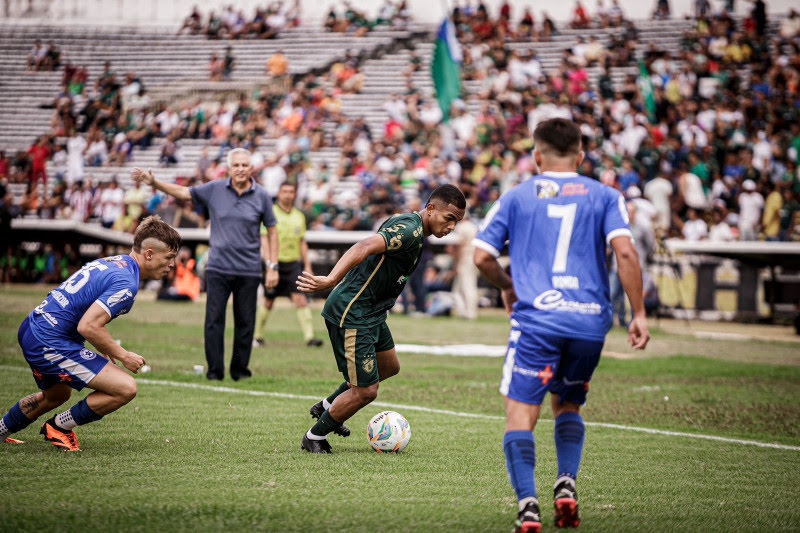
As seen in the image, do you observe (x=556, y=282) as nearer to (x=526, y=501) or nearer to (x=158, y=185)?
(x=526, y=501)

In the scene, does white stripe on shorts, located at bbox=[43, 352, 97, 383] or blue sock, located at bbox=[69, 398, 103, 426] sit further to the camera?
blue sock, located at bbox=[69, 398, 103, 426]

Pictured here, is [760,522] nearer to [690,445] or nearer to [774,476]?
[774,476]

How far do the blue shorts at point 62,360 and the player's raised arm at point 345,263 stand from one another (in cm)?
145

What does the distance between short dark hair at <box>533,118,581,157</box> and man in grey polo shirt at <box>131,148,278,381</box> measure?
20.5 ft

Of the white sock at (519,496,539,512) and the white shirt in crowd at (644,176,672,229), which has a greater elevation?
the white sock at (519,496,539,512)

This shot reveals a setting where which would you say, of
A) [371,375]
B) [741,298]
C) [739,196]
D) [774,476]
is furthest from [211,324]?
[739,196]

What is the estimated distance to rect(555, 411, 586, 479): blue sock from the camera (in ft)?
16.6

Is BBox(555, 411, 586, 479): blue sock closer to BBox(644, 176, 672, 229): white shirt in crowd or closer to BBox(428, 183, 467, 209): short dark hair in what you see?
BBox(428, 183, 467, 209): short dark hair

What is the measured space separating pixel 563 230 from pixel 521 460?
3.78ft

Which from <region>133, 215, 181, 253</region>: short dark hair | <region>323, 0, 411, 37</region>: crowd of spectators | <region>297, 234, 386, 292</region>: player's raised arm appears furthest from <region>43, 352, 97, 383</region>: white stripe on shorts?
<region>323, 0, 411, 37</region>: crowd of spectators

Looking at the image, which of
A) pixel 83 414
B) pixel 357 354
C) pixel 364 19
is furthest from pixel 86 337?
pixel 364 19

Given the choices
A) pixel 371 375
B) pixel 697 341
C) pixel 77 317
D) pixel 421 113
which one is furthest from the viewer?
pixel 421 113

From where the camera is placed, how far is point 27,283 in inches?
1081

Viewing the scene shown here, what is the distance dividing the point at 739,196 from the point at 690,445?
18.2 meters
